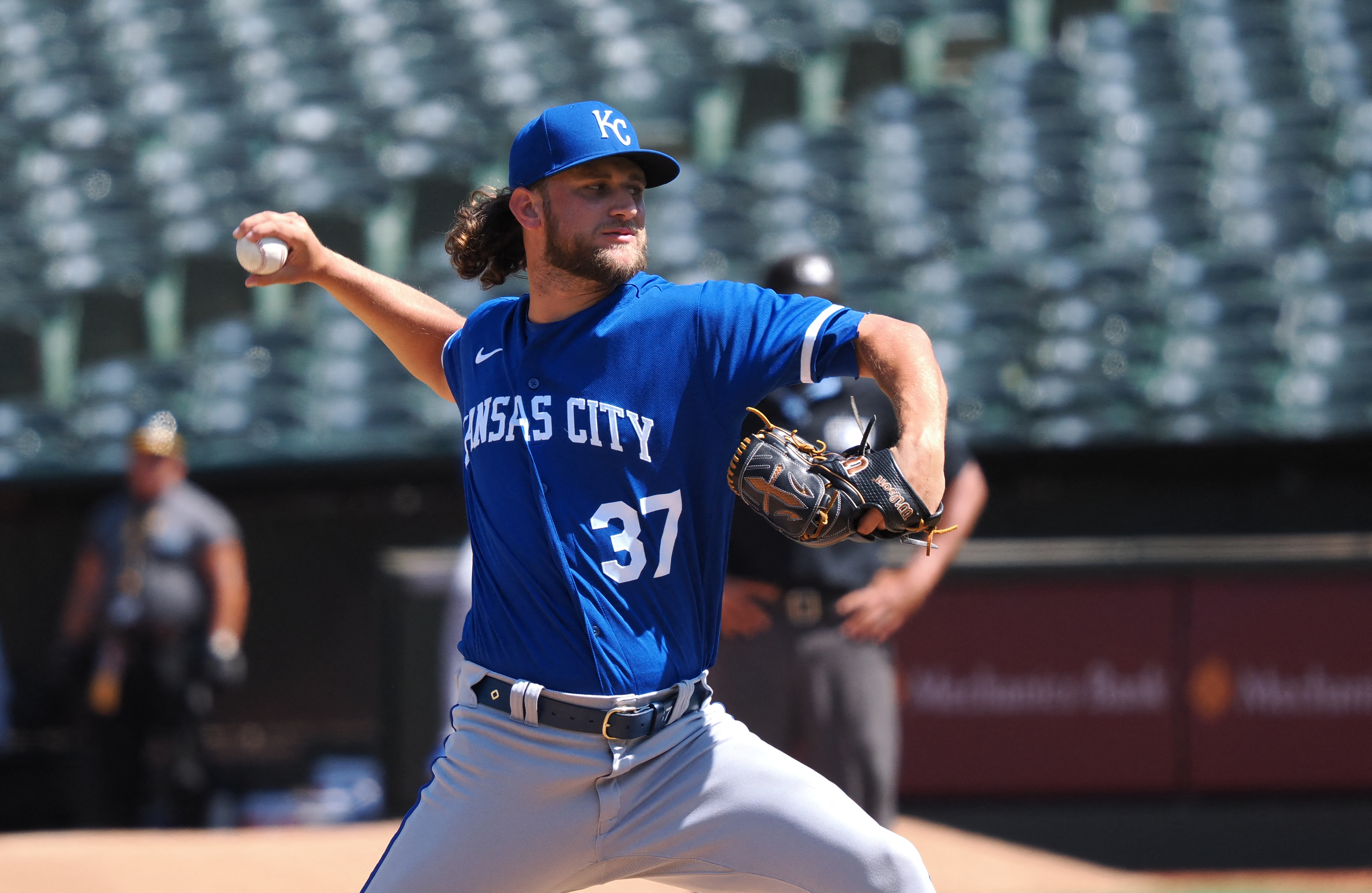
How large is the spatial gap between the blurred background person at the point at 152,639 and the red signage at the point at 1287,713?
4.03 metres

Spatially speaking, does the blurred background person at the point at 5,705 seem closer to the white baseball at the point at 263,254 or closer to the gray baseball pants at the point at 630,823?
the white baseball at the point at 263,254

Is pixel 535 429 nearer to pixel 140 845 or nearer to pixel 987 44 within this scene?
pixel 140 845

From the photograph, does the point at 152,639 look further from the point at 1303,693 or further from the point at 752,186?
the point at 1303,693

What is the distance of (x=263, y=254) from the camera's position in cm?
270

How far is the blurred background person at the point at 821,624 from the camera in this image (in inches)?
159

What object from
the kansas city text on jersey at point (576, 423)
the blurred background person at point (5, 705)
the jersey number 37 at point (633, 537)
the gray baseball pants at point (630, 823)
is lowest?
the blurred background person at point (5, 705)

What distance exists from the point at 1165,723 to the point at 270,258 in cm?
423

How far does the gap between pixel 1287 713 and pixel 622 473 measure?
4.24 m

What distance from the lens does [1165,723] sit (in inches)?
227

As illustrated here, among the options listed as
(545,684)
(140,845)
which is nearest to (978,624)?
(140,845)

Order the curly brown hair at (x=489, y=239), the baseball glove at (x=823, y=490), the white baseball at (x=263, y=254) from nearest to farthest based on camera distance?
the baseball glove at (x=823, y=490)
the white baseball at (x=263, y=254)
the curly brown hair at (x=489, y=239)

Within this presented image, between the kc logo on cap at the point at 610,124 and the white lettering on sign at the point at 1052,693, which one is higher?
the kc logo on cap at the point at 610,124

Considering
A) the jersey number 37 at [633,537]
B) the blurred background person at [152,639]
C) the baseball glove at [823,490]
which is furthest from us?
the blurred background person at [152,639]

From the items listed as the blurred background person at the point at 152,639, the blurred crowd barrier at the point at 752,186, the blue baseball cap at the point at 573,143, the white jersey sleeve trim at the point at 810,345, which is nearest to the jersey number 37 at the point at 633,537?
the white jersey sleeve trim at the point at 810,345
